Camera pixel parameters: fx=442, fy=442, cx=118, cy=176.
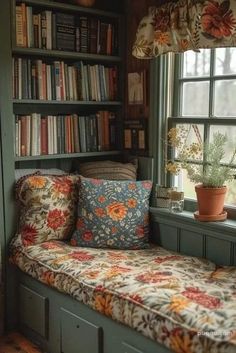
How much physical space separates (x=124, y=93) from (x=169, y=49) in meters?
0.64

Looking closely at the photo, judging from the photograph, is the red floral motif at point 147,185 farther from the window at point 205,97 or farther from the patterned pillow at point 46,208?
the patterned pillow at point 46,208

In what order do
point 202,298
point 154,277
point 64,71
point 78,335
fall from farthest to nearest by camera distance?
point 64,71 < point 78,335 < point 154,277 < point 202,298

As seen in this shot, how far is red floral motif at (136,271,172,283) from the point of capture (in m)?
2.07

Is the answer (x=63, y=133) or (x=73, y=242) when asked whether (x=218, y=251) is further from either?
(x=63, y=133)

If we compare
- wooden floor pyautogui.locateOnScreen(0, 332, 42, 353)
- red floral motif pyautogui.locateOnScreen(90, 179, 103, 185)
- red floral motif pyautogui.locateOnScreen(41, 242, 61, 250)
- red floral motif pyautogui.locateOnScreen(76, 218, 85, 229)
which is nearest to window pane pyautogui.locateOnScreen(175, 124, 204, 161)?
red floral motif pyautogui.locateOnScreen(90, 179, 103, 185)

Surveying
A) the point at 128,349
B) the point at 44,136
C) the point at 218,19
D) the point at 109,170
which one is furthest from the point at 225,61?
the point at 128,349

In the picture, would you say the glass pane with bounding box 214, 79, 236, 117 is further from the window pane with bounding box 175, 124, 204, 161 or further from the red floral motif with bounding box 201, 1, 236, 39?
the red floral motif with bounding box 201, 1, 236, 39

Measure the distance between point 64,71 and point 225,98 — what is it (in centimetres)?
105

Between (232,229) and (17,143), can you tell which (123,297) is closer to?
(232,229)

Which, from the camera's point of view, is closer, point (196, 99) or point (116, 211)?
point (116, 211)

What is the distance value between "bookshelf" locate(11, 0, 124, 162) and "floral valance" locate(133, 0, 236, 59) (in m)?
0.41

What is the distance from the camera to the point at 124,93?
3.14 metres

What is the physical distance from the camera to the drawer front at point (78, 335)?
2.14 meters

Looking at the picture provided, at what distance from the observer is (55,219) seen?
2689 millimetres
